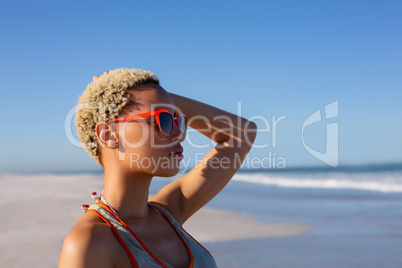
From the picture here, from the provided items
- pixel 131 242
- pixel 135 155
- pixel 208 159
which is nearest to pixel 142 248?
pixel 131 242

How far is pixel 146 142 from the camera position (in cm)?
207

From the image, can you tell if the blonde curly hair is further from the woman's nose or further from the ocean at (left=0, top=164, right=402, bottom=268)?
the ocean at (left=0, top=164, right=402, bottom=268)

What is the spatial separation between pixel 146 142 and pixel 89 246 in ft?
1.91

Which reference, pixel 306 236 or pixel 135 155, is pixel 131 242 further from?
pixel 306 236

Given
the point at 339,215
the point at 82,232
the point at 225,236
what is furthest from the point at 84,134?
the point at 339,215

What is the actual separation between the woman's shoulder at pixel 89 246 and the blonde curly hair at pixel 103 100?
0.50 metres

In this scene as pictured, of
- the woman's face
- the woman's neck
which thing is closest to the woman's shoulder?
the woman's neck

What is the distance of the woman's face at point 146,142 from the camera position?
80.2 inches

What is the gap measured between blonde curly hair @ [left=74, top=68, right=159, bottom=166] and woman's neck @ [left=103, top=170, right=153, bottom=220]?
186 mm

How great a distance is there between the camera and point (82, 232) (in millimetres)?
1727

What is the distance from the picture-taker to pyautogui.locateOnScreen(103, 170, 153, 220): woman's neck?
6.79ft

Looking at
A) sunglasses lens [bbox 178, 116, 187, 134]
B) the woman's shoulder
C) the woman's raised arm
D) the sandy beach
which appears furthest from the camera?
the sandy beach

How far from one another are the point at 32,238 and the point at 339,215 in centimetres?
616

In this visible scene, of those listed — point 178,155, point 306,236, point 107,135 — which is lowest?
point 306,236
